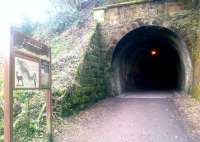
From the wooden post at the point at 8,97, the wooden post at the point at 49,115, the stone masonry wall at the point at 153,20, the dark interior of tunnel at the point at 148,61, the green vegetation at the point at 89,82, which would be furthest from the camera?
the dark interior of tunnel at the point at 148,61

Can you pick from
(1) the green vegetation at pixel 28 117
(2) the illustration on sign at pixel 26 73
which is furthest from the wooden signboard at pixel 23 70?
(1) the green vegetation at pixel 28 117

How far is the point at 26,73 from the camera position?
420 cm

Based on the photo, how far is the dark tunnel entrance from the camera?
12.0m

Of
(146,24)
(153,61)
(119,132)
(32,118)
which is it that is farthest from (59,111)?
(153,61)

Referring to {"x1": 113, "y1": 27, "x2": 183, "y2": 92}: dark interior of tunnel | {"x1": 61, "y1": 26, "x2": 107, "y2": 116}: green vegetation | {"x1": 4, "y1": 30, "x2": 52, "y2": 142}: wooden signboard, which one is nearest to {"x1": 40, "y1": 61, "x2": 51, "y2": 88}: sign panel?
{"x1": 4, "y1": 30, "x2": 52, "y2": 142}: wooden signboard

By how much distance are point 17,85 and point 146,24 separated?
7907 millimetres

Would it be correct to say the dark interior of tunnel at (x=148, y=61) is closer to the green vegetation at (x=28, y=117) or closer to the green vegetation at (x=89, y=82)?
the green vegetation at (x=89, y=82)

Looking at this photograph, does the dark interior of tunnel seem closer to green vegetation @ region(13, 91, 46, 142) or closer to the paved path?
the paved path

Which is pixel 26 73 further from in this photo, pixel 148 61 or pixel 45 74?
pixel 148 61

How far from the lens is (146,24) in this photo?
11.0 meters

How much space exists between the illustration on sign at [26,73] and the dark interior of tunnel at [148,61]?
7325 mm

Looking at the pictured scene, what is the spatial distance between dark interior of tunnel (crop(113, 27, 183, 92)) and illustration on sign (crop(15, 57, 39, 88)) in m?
7.33

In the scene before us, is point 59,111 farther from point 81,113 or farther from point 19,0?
point 19,0

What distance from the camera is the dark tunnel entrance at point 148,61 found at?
11969 mm
